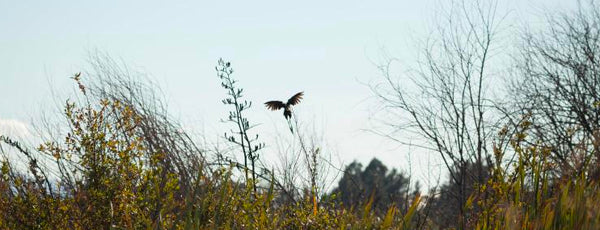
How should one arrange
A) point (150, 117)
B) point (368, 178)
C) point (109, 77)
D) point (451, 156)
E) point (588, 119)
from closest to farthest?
1. point (150, 117)
2. point (109, 77)
3. point (451, 156)
4. point (588, 119)
5. point (368, 178)

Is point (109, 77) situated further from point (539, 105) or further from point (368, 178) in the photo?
point (368, 178)

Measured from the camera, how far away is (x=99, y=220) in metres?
4.03

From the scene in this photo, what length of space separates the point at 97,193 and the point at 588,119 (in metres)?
8.50

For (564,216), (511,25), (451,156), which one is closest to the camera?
(564,216)

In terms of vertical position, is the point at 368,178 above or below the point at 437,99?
above

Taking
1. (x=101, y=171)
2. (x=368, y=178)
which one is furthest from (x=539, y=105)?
(x=368, y=178)

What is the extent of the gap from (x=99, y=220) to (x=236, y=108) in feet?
8.43

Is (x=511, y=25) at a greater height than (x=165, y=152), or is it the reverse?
(x=511, y=25)

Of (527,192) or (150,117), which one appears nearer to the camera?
(527,192)

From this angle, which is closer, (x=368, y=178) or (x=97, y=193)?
(x=97, y=193)

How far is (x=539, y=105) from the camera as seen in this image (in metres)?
10.9

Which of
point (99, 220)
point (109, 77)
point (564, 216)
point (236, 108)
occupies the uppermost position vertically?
point (109, 77)

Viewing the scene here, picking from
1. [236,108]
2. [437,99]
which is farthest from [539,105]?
[236,108]

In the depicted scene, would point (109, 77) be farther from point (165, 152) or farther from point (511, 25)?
point (511, 25)
